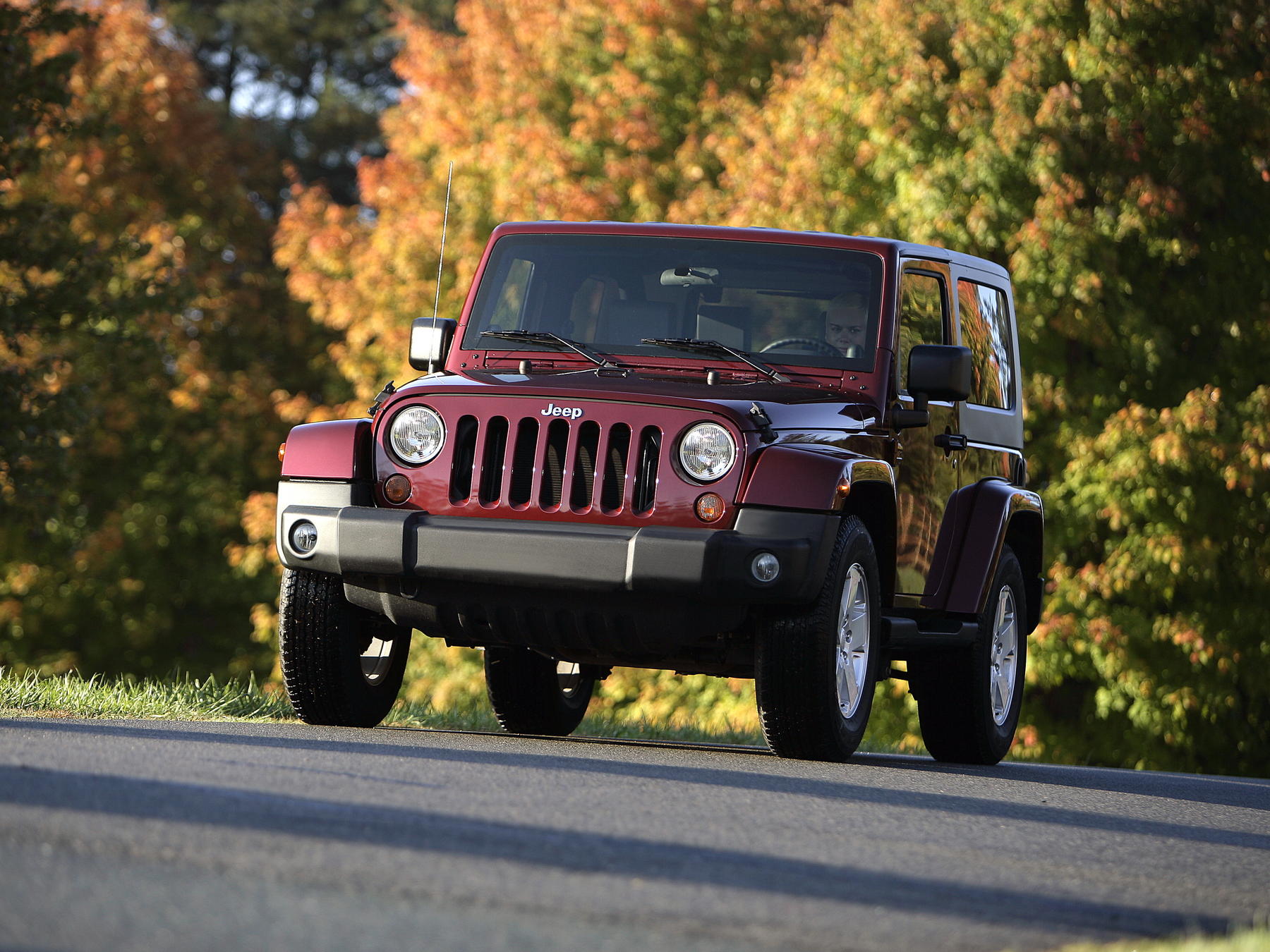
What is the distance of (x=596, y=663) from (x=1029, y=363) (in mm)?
11249

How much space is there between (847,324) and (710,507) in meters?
1.62

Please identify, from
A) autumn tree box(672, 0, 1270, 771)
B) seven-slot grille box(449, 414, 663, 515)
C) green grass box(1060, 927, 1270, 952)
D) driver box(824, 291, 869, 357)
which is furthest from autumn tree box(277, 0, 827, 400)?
green grass box(1060, 927, 1270, 952)

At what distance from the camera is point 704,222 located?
80.5ft

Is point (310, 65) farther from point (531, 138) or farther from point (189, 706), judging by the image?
point (189, 706)

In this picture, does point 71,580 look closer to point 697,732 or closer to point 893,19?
point 893,19

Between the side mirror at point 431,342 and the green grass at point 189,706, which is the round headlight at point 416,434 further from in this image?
the green grass at point 189,706

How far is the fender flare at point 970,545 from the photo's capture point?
9281 mm

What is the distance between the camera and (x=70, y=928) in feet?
12.3

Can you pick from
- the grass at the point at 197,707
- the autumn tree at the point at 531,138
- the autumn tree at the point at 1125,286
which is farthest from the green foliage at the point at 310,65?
the grass at the point at 197,707

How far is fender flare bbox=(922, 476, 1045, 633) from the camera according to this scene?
365 inches

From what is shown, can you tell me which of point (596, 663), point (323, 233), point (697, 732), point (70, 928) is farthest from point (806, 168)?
point (70, 928)

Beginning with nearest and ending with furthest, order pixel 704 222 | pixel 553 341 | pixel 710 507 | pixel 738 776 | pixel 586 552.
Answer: pixel 738 776 → pixel 586 552 → pixel 710 507 → pixel 553 341 → pixel 704 222

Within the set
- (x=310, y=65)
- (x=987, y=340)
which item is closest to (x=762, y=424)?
(x=987, y=340)

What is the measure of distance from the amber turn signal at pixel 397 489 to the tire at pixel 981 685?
9.64ft
